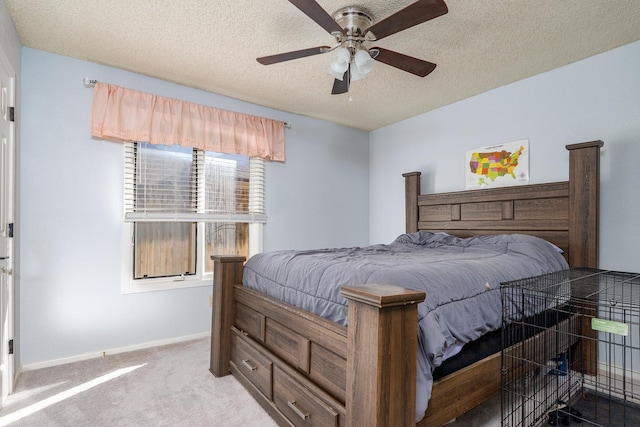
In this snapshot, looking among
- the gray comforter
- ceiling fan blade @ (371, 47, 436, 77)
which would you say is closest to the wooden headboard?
the gray comforter

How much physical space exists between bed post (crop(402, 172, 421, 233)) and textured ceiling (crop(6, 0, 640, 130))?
39.2 inches

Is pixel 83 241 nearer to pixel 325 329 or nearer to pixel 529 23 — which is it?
pixel 325 329

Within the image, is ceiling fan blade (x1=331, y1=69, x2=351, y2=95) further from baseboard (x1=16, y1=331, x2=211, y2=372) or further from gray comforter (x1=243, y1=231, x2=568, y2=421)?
baseboard (x1=16, y1=331, x2=211, y2=372)

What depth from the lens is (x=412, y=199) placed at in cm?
397

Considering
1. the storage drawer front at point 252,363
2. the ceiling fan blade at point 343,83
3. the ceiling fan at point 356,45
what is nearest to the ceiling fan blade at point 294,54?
the ceiling fan at point 356,45

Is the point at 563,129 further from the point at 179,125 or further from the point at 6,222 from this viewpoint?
the point at 6,222

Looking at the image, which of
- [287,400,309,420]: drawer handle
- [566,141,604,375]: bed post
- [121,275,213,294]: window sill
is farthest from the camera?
[121,275,213,294]: window sill

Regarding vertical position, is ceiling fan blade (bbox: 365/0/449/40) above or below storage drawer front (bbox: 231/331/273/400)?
above

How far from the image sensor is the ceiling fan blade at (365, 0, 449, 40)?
164 centimetres

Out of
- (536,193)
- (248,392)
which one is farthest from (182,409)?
(536,193)

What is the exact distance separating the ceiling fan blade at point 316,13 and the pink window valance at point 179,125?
6.05 feet

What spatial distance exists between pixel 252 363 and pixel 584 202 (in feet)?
8.89

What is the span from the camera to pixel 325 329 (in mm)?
1476

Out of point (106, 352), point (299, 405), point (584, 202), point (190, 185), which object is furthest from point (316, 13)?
point (106, 352)
